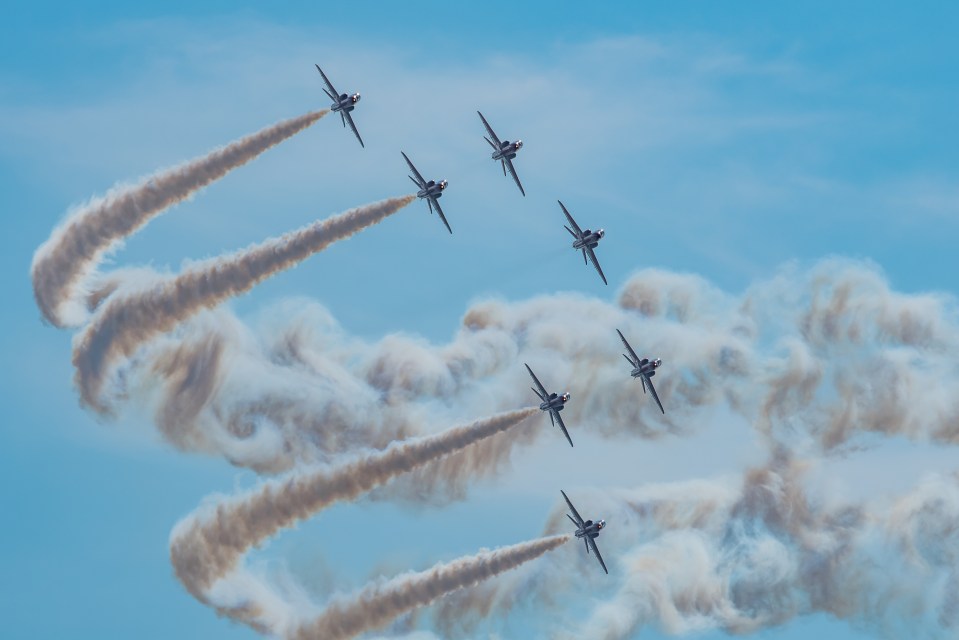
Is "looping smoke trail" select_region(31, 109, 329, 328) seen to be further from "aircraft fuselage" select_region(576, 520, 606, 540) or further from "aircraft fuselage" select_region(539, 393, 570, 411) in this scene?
"aircraft fuselage" select_region(576, 520, 606, 540)

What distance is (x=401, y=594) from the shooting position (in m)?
131

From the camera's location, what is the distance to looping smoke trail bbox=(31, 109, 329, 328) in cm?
13612

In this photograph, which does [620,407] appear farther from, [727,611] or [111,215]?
[111,215]

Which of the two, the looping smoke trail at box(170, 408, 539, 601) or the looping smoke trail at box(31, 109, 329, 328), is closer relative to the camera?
the looping smoke trail at box(170, 408, 539, 601)

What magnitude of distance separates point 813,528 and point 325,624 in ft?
87.1

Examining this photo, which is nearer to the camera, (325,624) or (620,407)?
(325,624)

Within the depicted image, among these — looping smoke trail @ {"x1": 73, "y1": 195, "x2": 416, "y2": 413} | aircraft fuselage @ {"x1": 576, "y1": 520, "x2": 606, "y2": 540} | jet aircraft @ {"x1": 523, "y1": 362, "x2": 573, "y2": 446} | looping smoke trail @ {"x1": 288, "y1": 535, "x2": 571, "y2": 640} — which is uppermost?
looping smoke trail @ {"x1": 73, "y1": 195, "x2": 416, "y2": 413}

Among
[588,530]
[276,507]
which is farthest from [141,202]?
[588,530]

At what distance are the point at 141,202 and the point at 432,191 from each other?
15.7 m

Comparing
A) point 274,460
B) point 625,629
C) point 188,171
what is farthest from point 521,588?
point 188,171

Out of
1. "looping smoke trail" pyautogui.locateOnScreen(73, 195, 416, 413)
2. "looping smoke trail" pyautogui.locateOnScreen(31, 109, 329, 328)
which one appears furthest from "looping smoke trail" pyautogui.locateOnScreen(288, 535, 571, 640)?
"looping smoke trail" pyautogui.locateOnScreen(31, 109, 329, 328)

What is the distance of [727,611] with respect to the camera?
132000 millimetres

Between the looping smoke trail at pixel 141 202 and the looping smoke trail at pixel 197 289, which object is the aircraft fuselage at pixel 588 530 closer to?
the looping smoke trail at pixel 197 289

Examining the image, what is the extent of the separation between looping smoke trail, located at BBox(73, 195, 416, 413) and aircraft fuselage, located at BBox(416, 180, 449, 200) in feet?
8.86
